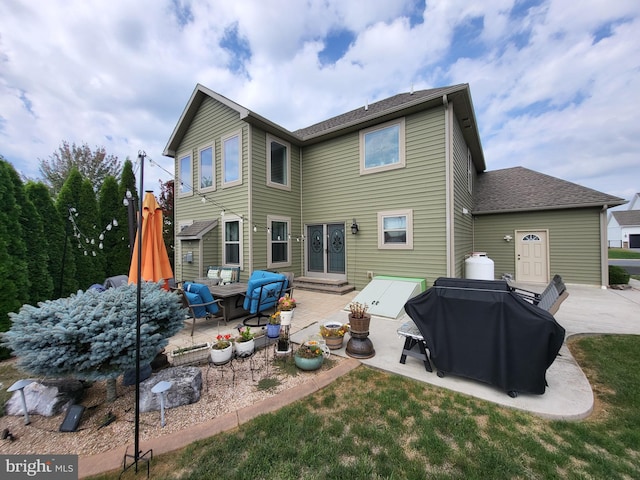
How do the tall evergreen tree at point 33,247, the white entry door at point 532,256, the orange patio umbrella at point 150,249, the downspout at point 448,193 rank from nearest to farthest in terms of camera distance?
the orange patio umbrella at point 150,249 → the tall evergreen tree at point 33,247 → the downspout at point 448,193 → the white entry door at point 532,256

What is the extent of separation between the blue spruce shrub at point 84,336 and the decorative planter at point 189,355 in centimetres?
77

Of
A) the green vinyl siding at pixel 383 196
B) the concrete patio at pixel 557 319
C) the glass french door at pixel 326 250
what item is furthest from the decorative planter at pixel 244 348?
the glass french door at pixel 326 250

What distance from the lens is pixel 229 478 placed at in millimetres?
1698

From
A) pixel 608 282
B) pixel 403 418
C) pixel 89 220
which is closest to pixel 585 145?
pixel 608 282

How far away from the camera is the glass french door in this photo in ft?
27.9

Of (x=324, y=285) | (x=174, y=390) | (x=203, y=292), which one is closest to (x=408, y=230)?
(x=324, y=285)

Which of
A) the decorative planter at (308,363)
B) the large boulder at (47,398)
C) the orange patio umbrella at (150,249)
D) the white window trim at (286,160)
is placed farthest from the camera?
Result: the white window trim at (286,160)

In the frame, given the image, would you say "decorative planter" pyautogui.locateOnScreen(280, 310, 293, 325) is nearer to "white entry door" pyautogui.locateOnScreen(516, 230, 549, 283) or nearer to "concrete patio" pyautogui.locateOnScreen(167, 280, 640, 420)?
"concrete patio" pyautogui.locateOnScreen(167, 280, 640, 420)

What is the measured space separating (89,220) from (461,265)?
12408 millimetres

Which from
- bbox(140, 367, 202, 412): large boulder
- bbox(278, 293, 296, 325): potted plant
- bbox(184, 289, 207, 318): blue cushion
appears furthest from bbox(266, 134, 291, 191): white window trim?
bbox(140, 367, 202, 412): large boulder

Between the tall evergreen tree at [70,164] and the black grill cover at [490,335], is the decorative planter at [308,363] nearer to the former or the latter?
the black grill cover at [490,335]

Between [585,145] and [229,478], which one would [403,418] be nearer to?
[229,478]

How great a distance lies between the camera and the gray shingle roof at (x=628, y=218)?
101ft

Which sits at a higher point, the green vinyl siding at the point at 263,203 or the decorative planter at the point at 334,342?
the green vinyl siding at the point at 263,203
